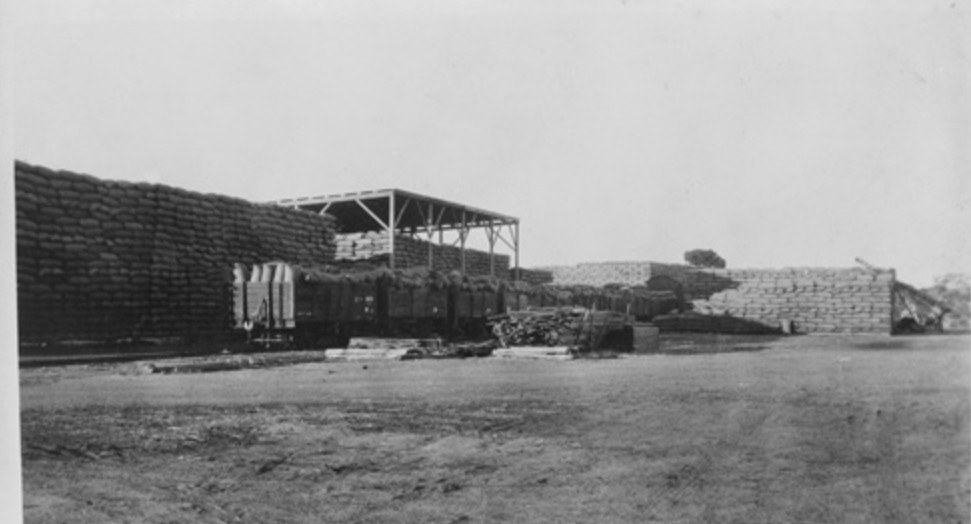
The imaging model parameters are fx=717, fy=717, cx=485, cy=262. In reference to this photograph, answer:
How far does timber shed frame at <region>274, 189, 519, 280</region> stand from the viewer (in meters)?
15.9

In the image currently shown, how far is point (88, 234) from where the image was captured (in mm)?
9656

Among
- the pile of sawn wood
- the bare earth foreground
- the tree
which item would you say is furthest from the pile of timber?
the tree

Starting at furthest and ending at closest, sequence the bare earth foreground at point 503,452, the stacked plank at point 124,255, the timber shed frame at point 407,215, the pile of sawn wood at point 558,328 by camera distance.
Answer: the timber shed frame at point 407,215 → the pile of sawn wood at point 558,328 → the stacked plank at point 124,255 → the bare earth foreground at point 503,452

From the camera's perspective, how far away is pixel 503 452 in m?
3.58

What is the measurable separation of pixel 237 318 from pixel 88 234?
2.26 metres

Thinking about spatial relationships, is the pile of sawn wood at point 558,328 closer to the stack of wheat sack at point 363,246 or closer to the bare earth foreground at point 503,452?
the bare earth foreground at point 503,452

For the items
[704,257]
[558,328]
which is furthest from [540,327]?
[704,257]

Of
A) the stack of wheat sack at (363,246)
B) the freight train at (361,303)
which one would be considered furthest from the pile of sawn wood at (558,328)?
the stack of wheat sack at (363,246)

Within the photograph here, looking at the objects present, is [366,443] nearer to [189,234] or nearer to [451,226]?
[189,234]

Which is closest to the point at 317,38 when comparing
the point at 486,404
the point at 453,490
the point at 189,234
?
the point at 486,404

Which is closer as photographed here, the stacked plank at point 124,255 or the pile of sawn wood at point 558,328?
the stacked plank at point 124,255

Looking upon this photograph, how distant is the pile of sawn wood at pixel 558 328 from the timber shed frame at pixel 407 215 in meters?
4.94

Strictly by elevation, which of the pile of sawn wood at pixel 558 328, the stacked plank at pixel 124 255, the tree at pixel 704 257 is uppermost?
the tree at pixel 704 257

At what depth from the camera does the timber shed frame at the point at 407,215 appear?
1589 cm
